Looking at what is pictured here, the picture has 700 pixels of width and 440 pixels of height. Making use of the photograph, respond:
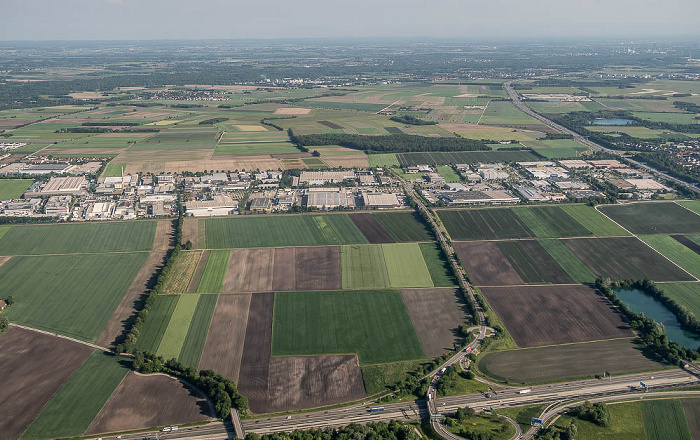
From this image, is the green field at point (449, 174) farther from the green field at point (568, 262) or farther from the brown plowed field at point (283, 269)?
the brown plowed field at point (283, 269)

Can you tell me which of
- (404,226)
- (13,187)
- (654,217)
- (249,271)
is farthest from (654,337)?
(13,187)

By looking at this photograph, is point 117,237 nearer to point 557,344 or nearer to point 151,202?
point 151,202

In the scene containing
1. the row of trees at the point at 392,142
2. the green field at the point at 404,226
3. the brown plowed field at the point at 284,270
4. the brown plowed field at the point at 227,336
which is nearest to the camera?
the brown plowed field at the point at 227,336

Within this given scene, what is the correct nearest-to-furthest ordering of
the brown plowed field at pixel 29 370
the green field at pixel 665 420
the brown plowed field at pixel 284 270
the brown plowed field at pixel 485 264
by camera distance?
the green field at pixel 665 420 < the brown plowed field at pixel 29 370 < the brown plowed field at pixel 284 270 < the brown plowed field at pixel 485 264

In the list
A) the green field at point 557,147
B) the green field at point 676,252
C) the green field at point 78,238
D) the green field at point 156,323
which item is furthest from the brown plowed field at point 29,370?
the green field at point 557,147

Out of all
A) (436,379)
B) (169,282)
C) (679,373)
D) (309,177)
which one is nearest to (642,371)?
(679,373)

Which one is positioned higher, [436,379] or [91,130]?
[91,130]

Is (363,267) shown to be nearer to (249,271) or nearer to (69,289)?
(249,271)
